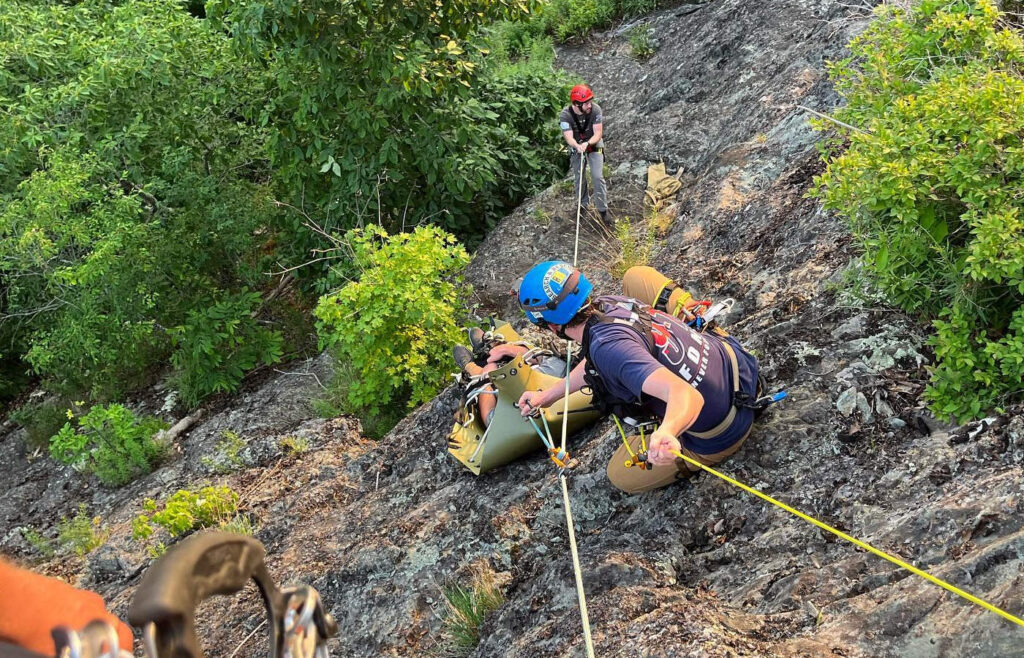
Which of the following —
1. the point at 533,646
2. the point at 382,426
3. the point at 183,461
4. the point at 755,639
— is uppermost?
the point at 755,639

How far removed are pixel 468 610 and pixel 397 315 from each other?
3.08 metres

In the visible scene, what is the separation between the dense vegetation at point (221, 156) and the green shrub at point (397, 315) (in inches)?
66.7

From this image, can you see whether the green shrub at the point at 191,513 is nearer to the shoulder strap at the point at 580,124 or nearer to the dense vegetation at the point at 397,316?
the dense vegetation at the point at 397,316

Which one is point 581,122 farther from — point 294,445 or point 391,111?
point 294,445

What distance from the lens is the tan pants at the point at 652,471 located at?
12.6ft

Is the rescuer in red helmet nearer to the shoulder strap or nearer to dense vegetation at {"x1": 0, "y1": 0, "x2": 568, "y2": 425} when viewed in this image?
the shoulder strap

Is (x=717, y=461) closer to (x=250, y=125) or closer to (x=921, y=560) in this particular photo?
(x=921, y=560)

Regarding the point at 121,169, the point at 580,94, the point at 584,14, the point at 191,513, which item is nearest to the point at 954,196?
the point at 580,94

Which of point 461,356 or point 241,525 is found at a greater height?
point 461,356

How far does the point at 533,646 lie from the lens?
3113 millimetres

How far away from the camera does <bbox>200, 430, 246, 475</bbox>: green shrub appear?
23.4 ft

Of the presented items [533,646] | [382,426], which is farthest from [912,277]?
[382,426]

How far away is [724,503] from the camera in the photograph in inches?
143

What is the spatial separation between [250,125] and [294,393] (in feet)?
11.9
